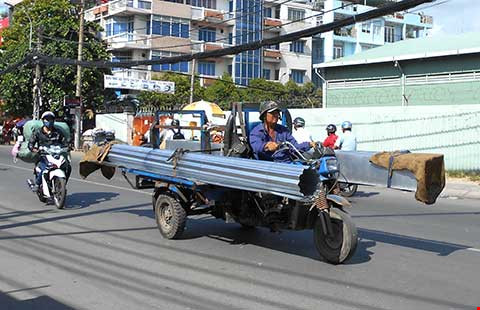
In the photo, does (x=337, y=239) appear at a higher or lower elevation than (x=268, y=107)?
lower

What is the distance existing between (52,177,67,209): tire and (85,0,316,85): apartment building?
39186mm

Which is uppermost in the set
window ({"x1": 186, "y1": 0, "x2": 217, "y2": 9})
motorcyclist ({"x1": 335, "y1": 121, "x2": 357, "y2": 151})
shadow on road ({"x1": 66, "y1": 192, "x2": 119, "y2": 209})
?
window ({"x1": 186, "y1": 0, "x2": 217, "y2": 9})

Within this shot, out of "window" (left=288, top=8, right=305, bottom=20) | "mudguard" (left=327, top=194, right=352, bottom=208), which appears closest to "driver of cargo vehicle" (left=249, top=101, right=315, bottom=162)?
"mudguard" (left=327, top=194, right=352, bottom=208)

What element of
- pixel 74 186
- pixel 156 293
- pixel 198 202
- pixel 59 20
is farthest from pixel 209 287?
pixel 59 20

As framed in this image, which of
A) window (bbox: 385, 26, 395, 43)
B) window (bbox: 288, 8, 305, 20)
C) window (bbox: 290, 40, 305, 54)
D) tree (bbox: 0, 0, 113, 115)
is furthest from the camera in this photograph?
window (bbox: 385, 26, 395, 43)

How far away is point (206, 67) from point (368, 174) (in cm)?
5646

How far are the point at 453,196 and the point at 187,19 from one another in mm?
48632

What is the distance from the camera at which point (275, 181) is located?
5.78m

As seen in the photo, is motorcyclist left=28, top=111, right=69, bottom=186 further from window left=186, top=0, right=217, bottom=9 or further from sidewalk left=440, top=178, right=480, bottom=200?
window left=186, top=0, right=217, bottom=9

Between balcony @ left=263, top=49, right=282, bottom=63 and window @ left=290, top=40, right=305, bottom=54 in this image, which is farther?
window @ left=290, top=40, right=305, bottom=54

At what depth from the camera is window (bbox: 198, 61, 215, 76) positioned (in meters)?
61.1

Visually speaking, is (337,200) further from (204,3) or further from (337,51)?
(337,51)

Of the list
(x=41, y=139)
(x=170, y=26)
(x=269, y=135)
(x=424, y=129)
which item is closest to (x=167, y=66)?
(x=170, y=26)

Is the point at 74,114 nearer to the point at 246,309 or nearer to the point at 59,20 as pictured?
the point at 59,20
